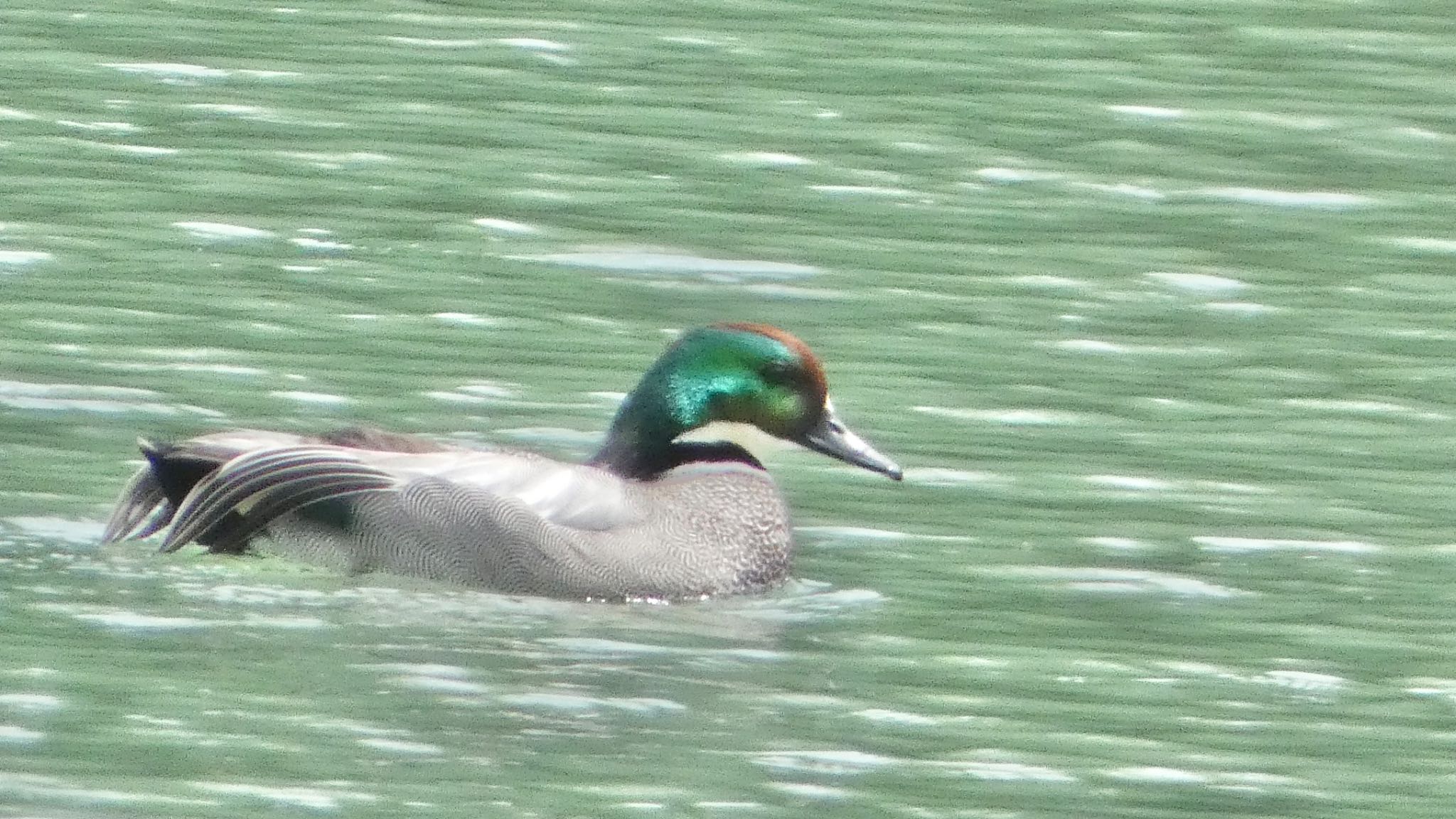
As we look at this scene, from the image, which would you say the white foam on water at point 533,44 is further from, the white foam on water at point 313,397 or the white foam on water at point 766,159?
the white foam on water at point 313,397

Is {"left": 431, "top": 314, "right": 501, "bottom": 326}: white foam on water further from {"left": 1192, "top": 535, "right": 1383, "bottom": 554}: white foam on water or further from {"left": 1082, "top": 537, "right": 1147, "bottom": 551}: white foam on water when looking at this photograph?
{"left": 1192, "top": 535, "right": 1383, "bottom": 554}: white foam on water

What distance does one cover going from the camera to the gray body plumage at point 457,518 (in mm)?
10688

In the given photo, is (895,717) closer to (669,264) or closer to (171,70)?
(669,264)

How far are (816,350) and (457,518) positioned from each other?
2.66m

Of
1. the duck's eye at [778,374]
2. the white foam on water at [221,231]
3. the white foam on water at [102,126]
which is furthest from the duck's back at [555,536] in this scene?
the white foam on water at [102,126]

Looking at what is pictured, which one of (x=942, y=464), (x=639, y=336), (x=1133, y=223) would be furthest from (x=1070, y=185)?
(x=942, y=464)

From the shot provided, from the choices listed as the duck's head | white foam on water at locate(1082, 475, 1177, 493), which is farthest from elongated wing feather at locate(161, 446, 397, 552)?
white foam on water at locate(1082, 475, 1177, 493)

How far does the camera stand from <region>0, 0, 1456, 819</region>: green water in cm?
918

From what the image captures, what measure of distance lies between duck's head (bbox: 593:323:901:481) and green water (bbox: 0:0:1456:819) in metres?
0.30

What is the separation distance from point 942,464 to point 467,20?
20.4 ft

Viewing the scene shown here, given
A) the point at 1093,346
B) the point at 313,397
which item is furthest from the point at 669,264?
the point at 313,397

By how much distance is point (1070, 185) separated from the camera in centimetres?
1523

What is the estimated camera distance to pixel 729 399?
11.3 m

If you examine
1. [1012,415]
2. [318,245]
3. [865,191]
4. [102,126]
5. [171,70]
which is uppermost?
[171,70]
